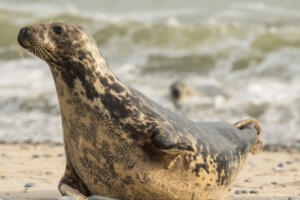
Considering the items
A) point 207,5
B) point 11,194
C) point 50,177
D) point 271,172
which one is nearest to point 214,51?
point 207,5

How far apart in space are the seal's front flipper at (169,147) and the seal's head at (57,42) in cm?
58

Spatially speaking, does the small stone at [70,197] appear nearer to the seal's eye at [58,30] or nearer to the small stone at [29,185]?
the seal's eye at [58,30]

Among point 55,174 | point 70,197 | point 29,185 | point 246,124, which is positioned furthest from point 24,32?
point 55,174

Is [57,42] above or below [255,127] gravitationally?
above

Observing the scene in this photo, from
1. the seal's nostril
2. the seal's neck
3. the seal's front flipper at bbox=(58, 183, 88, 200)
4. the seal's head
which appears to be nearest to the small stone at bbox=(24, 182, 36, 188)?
the seal's front flipper at bbox=(58, 183, 88, 200)

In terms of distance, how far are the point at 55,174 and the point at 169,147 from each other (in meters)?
2.67

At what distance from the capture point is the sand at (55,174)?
13.9 feet

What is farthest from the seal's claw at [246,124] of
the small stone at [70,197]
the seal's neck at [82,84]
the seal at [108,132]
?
the small stone at [70,197]

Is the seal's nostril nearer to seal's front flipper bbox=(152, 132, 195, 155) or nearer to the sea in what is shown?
the sea

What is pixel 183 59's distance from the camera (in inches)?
580

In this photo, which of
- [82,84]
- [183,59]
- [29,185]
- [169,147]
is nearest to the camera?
[169,147]

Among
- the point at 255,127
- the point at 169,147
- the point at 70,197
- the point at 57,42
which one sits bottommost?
the point at 70,197

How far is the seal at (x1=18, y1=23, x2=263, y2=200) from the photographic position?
3.02 metres

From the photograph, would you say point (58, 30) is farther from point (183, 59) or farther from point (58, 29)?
point (183, 59)
